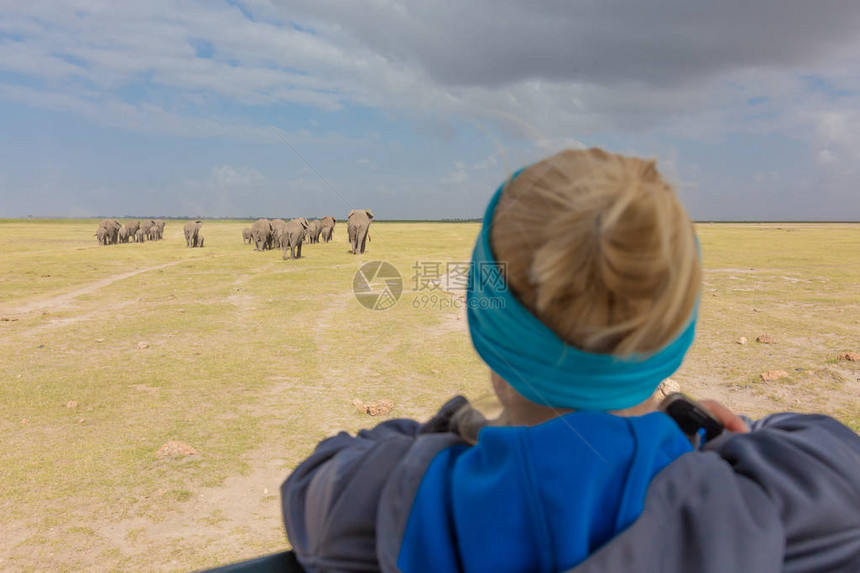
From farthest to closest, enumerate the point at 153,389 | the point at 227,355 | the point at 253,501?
1. the point at 227,355
2. the point at 153,389
3. the point at 253,501

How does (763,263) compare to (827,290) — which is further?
(763,263)

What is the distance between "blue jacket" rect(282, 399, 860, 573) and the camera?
813mm

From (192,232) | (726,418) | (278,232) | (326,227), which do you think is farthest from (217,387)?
(326,227)

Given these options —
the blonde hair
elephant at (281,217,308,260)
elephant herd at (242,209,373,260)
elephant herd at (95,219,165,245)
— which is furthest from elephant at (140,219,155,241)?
the blonde hair

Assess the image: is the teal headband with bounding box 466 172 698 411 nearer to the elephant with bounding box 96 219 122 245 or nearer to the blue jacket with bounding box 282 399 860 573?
the blue jacket with bounding box 282 399 860 573

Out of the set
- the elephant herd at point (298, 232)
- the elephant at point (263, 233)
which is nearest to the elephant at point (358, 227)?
the elephant herd at point (298, 232)

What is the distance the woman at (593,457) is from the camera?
81cm

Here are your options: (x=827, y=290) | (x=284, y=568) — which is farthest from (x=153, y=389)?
(x=827, y=290)

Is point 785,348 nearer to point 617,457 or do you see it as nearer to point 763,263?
point 617,457

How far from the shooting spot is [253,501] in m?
4.11

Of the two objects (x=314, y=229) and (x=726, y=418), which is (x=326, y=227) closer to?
(x=314, y=229)

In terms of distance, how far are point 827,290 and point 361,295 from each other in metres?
11.8

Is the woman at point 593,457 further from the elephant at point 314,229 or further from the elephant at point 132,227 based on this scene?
the elephant at point 132,227

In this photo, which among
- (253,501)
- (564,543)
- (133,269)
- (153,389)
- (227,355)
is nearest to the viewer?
(564,543)
